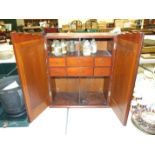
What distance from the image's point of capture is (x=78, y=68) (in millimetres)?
1168

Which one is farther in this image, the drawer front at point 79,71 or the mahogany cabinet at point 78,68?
the drawer front at point 79,71

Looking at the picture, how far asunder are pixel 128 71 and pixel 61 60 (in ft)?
1.58

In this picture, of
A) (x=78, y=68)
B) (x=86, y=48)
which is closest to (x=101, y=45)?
(x=86, y=48)

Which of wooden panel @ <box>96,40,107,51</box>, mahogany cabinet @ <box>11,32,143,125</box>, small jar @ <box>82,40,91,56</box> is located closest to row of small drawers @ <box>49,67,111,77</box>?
mahogany cabinet @ <box>11,32,143,125</box>

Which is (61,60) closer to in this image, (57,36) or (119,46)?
(57,36)

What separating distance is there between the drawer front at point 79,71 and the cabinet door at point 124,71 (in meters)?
0.18

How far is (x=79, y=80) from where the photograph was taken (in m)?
1.49

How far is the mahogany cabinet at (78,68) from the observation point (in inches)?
35.3

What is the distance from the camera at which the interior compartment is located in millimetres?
1421

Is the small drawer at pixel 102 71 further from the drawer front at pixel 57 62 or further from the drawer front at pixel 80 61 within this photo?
the drawer front at pixel 57 62

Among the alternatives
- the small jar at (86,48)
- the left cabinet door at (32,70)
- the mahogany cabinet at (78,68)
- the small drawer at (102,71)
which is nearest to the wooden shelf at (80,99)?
the mahogany cabinet at (78,68)

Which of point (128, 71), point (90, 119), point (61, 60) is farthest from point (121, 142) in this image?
point (61, 60)

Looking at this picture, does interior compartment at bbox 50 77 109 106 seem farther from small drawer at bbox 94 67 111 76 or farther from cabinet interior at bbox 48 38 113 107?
small drawer at bbox 94 67 111 76

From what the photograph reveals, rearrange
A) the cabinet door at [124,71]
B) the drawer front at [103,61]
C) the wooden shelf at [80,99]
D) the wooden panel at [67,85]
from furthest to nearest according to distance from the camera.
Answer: the wooden panel at [67,85]
the wooden shelf at [80,99]
the drawer front at [103,61]
the cabinet door at [124,71]
